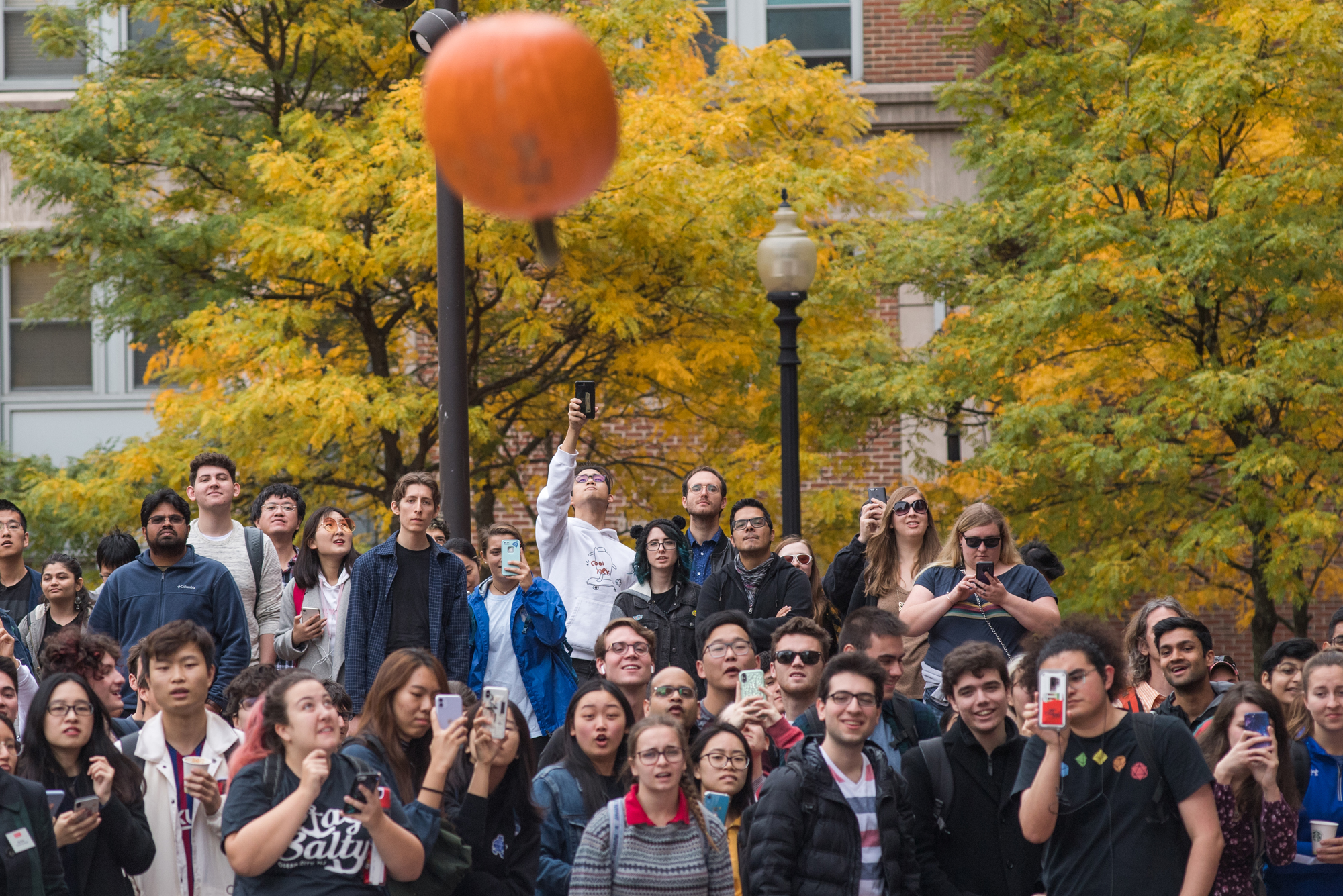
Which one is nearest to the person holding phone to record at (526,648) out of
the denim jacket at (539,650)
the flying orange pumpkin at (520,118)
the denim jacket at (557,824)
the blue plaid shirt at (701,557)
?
the denim jacket at (539,650)

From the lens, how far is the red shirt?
542 cm

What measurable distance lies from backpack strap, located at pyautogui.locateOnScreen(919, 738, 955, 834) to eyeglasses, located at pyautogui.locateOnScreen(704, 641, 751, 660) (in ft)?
3.77

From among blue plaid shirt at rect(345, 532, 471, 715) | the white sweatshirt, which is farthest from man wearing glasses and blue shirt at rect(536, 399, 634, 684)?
blue plaid shirt at rect(345, 532, 471, 715)

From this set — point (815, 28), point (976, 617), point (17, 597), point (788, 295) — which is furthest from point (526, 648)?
point (815, 28)

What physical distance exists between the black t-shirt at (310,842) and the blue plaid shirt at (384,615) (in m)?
2.21

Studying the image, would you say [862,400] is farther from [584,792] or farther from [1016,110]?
[584,792]

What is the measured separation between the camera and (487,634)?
7.92 m

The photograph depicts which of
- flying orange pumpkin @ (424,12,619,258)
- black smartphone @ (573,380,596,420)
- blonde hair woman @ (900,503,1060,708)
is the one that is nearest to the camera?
flying orange pumpkin @ (424,12,619,258)

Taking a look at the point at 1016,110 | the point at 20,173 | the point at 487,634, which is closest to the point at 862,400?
the point at 1016,110

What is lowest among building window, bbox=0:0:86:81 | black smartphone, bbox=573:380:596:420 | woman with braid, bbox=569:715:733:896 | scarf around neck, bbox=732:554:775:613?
woman with braid, bbox=569:715:733:896

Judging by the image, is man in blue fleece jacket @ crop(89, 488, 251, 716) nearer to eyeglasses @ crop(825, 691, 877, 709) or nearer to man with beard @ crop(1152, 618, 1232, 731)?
eyeglasses @ crop(825, 691, 877, 709)

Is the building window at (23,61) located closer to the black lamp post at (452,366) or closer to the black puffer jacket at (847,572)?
the black lamp post at (452,366)

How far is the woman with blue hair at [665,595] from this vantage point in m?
8.02

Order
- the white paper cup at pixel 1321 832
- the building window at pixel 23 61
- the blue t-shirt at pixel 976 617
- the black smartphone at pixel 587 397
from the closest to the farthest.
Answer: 1. the white paper cup at pixel 1321 832
2. the blue t-shirt at pixel 976 617
3. the black smartphone at pixel 587 397
4. the building window at pixel 23 61
